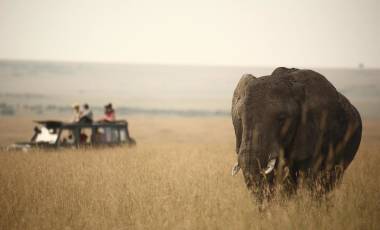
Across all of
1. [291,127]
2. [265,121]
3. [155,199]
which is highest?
[265,121]

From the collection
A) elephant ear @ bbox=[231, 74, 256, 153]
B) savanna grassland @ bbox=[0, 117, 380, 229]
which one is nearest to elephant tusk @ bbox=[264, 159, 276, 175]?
savanna grassland @ bbox=[0, 117, 380, 229]

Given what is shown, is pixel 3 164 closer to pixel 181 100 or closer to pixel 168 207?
pixel 168 207

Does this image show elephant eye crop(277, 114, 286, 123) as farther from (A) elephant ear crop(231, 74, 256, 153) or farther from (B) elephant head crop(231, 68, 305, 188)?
(A) elephant ear crop(231, 74, 256, 153)

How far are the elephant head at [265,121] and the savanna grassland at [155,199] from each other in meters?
0.69

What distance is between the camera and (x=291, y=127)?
28.8 feet

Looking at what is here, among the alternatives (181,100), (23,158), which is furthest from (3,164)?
(181,100)

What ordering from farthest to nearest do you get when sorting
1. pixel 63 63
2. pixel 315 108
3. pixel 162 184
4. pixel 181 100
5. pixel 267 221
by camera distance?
1. pixel 63 63
2. pixel 181 100
3. pixel 162 184
4. pixel 315 108
5. pixel 267 221

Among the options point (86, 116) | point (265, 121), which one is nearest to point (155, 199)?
point (265, 121)

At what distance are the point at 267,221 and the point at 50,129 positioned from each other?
14.4m

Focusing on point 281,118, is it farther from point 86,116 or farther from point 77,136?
point 86,116

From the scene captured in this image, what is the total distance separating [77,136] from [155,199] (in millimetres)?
10404

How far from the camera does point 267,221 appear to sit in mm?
8250

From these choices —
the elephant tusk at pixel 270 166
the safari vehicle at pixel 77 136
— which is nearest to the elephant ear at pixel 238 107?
the elephant tusk at pixel 270 166

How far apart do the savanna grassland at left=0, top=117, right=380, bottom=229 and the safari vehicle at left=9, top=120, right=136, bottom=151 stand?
3274 mm
